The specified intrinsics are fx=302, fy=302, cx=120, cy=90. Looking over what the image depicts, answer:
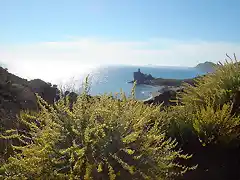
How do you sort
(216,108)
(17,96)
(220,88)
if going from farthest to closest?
(17,96) < (220,88) < (216,108)

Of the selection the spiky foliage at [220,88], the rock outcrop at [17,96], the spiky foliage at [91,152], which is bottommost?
the rock outcrop at [17,96]

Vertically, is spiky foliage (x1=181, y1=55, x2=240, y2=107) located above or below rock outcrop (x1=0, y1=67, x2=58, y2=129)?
above

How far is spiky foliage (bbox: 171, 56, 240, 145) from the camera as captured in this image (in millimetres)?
4613

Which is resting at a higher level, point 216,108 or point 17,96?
point 216,108

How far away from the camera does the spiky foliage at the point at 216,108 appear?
4.61m

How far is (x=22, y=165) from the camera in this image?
10.7ft

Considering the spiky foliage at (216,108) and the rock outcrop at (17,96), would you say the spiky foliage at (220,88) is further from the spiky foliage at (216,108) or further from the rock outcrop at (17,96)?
the rock outcrop at (17,96)

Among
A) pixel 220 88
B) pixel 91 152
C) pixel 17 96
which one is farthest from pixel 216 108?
pixel 17 96

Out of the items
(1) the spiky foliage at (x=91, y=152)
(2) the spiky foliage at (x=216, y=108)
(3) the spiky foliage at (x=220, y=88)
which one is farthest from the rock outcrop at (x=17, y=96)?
(1) the spiky foliage at (x=91, y=152)

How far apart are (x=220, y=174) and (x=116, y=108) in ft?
6.63

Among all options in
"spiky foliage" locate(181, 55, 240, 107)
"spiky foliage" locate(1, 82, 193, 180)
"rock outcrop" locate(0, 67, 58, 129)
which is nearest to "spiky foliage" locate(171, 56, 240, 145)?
"spiky foliage" locate(181, 55, 240, 107)

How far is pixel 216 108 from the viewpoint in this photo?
18.3 feet

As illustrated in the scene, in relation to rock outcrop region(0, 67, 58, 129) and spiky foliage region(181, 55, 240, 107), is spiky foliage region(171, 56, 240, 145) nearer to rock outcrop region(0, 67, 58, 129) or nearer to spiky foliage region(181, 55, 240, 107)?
spiky foliage region(181, 55, 240, 107)

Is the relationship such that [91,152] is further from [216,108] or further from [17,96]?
[17,96]
